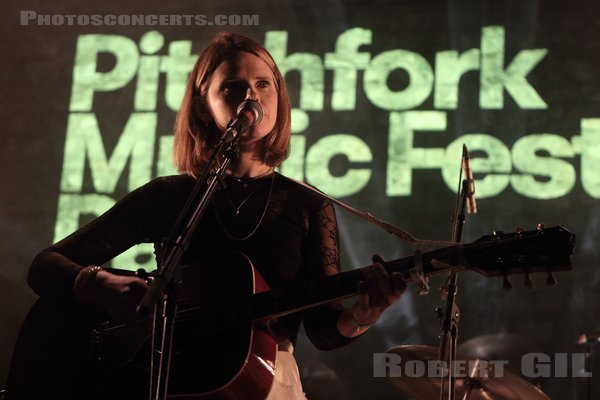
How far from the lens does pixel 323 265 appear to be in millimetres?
2520

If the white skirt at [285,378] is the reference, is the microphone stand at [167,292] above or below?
above

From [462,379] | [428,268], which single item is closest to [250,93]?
[428,268]

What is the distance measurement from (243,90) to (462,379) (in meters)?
1.78

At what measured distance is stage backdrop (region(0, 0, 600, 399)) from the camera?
5047mm

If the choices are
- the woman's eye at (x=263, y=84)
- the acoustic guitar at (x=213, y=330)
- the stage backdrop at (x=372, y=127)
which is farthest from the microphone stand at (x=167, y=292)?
the stage backdrop at (x=372, y=127)

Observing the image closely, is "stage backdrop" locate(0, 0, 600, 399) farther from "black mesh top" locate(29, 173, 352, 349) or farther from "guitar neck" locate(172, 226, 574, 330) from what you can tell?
"guitar neck" locate(172, 226, 574, 330)

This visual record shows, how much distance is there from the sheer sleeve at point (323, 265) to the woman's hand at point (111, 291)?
0.54 metres

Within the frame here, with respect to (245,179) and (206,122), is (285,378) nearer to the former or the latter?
(245,179)

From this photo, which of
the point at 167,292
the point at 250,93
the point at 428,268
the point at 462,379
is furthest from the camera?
the point at 462,379

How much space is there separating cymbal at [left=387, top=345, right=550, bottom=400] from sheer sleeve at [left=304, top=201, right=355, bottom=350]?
109 centimetres

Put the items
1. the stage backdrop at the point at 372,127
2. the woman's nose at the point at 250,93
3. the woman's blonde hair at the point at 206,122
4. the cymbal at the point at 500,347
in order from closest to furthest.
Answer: the woman's nose at the point at 250,93 → the woman's blonde hair at the point at 206,122 → the cymbal at the point at 500,347 → the stage backdrop at the point at 372,127

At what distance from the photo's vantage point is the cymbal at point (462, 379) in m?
3.45

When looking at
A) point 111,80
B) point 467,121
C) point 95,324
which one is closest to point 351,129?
point 467,121

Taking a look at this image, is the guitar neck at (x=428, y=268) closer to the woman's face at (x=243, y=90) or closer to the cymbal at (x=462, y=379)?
the woman's face at (x=243, y=90)
